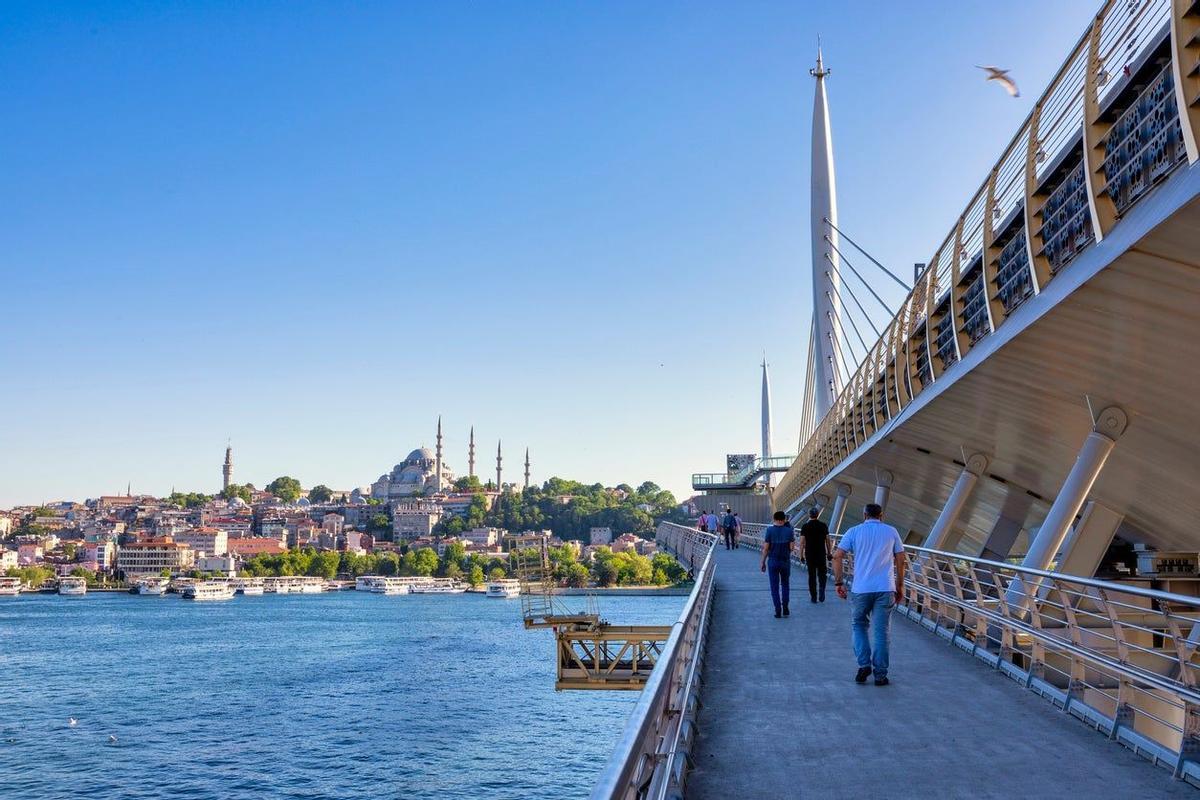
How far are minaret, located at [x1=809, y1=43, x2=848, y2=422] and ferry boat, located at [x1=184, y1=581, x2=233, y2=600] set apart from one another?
10701 cm

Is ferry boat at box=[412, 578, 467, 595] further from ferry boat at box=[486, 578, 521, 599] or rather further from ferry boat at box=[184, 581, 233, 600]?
ferry boat at box=[184, 581, 233, 600]

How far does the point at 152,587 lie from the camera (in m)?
141

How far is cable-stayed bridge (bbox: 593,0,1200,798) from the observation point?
5.03m

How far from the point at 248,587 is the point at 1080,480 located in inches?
5579

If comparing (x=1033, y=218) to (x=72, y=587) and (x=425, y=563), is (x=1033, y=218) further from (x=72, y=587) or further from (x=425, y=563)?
(x=72, y=587)

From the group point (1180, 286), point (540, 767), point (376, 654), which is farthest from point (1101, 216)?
point (376, 654)

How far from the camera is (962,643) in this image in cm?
936

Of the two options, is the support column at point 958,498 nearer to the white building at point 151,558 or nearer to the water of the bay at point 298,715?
the water of the bay at point 298,715

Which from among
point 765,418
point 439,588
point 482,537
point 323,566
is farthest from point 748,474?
point 482,537

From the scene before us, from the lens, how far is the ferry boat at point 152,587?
140750 mm

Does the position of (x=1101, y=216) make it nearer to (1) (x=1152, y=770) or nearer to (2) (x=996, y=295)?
(2) (x=996, y=295)

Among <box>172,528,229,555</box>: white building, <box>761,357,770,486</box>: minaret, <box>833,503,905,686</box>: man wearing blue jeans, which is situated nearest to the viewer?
<box>833,503,905,686</box>: man wearing blue jeans

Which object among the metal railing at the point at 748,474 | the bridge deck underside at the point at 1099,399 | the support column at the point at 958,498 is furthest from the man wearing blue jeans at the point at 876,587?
the metal railing at the point at 748,474

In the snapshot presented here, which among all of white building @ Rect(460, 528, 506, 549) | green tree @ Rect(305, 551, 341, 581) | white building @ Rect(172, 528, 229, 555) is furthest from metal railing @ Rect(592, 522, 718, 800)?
white building @ Rect(172, 528, 229, 555)
